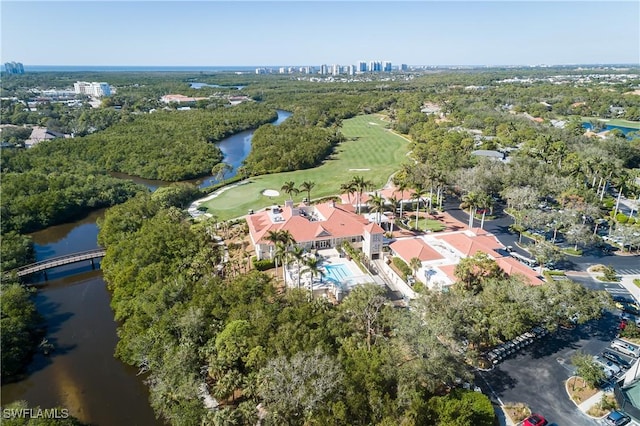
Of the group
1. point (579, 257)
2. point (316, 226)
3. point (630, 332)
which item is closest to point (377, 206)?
point (316, 226)

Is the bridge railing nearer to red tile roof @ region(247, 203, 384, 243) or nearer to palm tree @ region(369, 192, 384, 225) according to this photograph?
red tile roof @ region(247, 203, 384, 243)

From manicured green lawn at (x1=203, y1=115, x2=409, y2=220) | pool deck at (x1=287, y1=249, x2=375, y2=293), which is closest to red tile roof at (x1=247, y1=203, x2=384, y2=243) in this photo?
pool deck at (x1=287, y1=249, x2=375, y2=293)

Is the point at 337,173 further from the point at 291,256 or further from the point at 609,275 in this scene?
the point at 609,275

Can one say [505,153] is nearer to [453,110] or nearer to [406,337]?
[453,110]

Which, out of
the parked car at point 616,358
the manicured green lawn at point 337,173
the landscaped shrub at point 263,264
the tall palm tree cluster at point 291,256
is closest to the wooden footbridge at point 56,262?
the manicured green lawn at point 337,173

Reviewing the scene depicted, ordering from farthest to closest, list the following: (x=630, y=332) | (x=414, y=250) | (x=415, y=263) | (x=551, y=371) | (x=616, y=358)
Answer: (x=414, y=250), (x=415, y=263), (x=630, y=332), (x=616, y=358), (x=551, y=371)

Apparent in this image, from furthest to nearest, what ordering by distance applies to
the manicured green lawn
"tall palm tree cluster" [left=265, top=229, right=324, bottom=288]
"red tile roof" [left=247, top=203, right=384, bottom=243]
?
the manicured green lawn → "red tile roof" [left=247, top=203, right=384, bottom=243] → "tall palm tree cluster" [left=265, top=229, right=324, bottom=288]

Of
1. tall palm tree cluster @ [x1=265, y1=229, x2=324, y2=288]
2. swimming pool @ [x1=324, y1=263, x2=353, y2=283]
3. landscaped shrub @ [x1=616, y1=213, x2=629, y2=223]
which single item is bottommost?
swimming pool @ [x1=324, y1=263, x2=353, y2=283]
